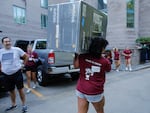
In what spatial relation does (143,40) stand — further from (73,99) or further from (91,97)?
(91,97)

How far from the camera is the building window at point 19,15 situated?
21344 millimetres

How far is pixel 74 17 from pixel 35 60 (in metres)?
5.46

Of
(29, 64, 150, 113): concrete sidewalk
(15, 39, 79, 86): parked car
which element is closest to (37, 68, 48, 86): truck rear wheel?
(15, 39, 79, 86): parked car

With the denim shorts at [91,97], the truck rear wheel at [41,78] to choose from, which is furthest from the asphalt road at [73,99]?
the denim shorts at [91,97]

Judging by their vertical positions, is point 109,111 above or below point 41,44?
below

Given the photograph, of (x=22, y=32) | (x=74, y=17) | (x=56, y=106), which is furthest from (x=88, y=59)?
(x=22, y=32)

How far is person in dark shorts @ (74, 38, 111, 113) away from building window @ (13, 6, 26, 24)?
18.6m

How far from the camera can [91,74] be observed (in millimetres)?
3689

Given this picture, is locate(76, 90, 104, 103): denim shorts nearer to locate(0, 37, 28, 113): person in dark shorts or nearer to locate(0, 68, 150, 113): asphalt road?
locate(0, 68, 150, 113): asphalt road

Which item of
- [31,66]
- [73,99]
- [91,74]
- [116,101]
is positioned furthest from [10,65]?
[116,101]

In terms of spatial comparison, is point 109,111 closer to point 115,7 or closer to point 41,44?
point 41,44

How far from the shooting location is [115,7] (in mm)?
25781

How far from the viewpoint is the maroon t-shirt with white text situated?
368 cm

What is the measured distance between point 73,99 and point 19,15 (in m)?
16.1
